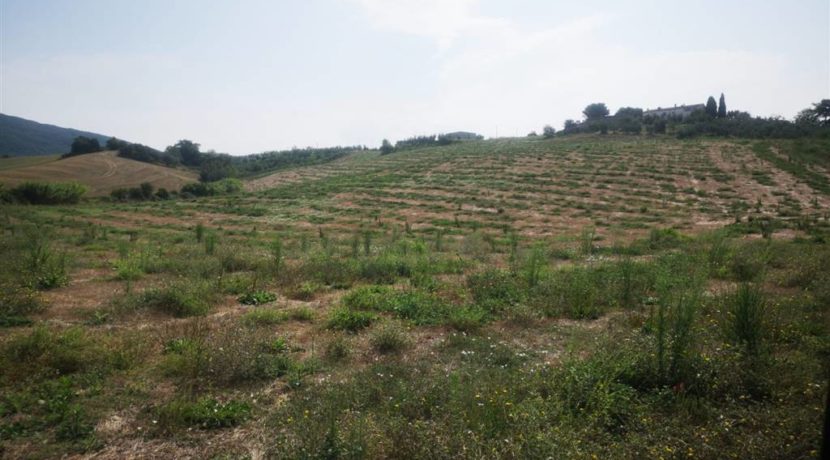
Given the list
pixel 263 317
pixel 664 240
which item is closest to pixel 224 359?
pixel 263 317

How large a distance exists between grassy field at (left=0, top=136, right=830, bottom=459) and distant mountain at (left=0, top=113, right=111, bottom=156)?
12506 centimetres

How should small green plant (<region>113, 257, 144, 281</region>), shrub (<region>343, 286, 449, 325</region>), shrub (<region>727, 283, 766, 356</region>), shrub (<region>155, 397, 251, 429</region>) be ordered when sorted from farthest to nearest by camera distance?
small green plant (<region>113, 257, 144, 281</region>)
shrub (<region>343, 286, 449, 325</region>)
shrub (<region>727, 283, 766, 356</region>)
shrub (<region>155, 397, 251, 429</region>)

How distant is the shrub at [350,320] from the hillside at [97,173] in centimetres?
4847

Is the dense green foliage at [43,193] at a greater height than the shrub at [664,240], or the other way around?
the dense green foliage at [43,193]

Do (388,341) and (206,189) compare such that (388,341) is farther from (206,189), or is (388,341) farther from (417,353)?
(206,189)

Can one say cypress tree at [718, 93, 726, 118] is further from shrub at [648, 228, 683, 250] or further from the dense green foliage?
the dense green foliage

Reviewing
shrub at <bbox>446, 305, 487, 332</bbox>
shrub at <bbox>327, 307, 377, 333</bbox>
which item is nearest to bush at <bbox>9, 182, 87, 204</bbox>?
shrub at <bbox>327, 307, 377, 333</bbox>

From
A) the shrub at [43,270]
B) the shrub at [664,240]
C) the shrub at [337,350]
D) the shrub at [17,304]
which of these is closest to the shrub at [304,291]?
the shrub at [337,350]

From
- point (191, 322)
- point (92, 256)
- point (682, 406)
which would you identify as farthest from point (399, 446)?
point (92, 256)

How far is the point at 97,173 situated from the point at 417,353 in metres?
62.9

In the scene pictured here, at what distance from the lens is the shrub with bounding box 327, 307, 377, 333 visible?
7.12 meters

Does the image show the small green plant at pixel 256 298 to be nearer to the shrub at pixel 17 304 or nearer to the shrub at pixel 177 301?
the shrub at pixel 177 301

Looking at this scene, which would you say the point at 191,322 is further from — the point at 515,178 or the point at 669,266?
the point at 515,178

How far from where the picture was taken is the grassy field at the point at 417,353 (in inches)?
159
